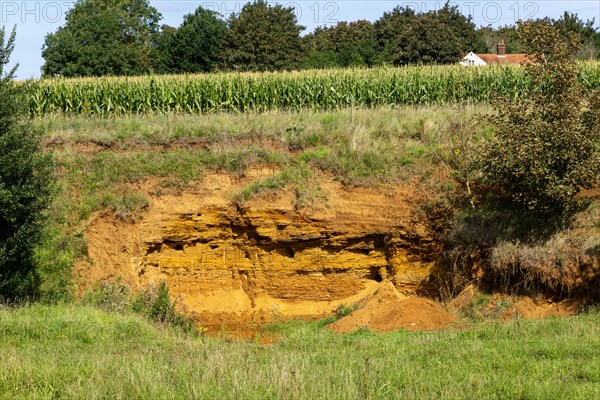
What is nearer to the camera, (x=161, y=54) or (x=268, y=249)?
(x=268, y=249)

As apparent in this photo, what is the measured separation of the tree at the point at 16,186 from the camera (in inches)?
653

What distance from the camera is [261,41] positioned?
6188 cm

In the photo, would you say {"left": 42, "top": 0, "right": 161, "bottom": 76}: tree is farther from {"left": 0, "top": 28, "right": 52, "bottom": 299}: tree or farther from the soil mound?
the soil mound

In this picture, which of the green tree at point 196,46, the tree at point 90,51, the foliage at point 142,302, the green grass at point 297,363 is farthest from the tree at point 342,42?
the green grass at point 297,363

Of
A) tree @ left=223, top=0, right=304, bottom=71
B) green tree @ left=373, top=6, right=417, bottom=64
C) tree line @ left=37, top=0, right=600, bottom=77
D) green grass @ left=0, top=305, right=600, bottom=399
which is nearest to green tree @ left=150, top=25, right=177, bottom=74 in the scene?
tree line @ left=37, top=0, right=600, bottom=77

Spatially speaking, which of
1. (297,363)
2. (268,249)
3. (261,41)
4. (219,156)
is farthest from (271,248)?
(261,41)

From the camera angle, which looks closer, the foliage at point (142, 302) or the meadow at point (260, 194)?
the meadow at point (260, 194)

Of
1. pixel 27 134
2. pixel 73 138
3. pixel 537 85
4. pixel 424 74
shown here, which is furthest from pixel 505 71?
pixel 27 134

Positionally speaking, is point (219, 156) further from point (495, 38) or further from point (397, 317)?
point (495, 38)

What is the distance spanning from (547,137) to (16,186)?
11773 mm

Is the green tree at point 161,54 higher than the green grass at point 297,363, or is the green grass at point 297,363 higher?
the green tree at point 161,54

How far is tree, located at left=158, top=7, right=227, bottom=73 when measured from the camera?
218 ft

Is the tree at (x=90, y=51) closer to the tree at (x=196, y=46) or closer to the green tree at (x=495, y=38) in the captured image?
the tree at (x=196, y=46)

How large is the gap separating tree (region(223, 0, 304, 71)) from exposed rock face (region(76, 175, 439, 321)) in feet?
133
